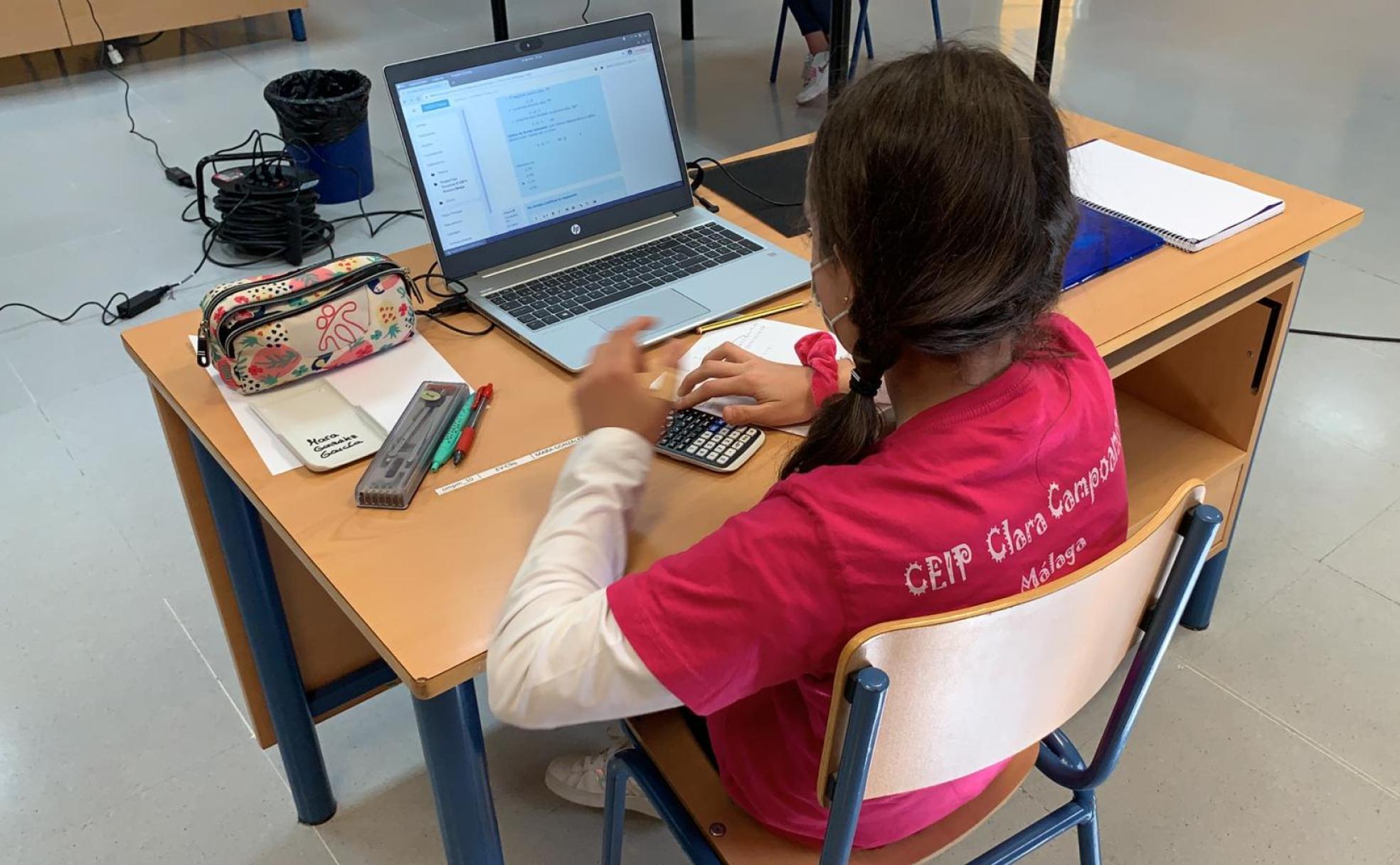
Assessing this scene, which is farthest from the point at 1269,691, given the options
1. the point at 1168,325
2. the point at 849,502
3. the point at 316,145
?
the point at 316,145

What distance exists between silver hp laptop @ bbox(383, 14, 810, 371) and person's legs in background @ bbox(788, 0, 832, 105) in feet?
8.06

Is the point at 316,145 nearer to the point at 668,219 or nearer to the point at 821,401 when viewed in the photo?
the point at 668,219

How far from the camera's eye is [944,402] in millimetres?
841

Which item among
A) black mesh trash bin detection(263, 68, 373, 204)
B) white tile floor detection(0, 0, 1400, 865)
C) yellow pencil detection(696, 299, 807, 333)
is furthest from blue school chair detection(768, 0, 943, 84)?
yellow pencil detection(696, 299, 807, 333)

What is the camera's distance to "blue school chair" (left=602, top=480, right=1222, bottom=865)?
751 mm

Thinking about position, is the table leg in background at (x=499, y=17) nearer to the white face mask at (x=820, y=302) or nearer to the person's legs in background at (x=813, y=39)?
the person's legs in background at (x=813, y=39)

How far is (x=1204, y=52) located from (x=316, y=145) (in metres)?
3.27

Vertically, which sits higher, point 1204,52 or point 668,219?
point 668,219

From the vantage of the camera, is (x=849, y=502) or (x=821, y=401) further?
(x=821, y=401)

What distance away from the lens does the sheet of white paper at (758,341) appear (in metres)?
1.24

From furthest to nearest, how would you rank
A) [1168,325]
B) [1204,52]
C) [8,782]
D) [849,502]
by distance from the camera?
[1204,52] < [8,782] < [1168,325] < [849,502]

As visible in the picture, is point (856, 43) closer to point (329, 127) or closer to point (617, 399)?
point (329, 127)

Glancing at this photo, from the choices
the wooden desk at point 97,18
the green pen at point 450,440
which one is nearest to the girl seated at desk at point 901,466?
the green pen at point 450,440

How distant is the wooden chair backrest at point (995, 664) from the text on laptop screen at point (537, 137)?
802 mm
